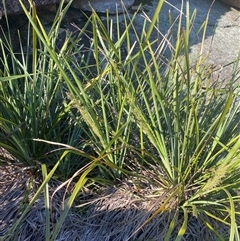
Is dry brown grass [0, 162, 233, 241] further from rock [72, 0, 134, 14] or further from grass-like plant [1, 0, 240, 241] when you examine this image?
rock [72, 0, 134, 14]

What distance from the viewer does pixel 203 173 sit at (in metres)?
1.66

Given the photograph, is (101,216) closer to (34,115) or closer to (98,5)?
(34,115)

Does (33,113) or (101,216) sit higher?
(33,113)

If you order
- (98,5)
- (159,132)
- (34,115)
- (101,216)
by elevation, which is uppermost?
(159,132)

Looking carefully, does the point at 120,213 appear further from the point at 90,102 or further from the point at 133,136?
the point at 90,102

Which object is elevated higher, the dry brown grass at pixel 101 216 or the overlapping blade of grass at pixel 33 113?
the overlapping blade of grass at pixel 33 113

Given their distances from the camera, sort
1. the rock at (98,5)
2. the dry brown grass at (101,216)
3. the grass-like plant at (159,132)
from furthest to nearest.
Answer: the rock at (98,5)
the dry brown grass at (101,216)
the grass-like plant at (159,132)

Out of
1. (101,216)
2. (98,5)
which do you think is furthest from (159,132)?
(98,5)

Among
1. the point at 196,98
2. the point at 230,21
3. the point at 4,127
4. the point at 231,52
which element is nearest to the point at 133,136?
the point at 196,98

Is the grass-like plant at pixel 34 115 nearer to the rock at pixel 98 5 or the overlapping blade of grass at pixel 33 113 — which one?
the overlapping blade of grass at pixel 33 113

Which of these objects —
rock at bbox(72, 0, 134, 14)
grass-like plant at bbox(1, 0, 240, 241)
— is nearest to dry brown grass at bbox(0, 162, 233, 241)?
grass-like plant at bbox(1, 0, 240, 241)

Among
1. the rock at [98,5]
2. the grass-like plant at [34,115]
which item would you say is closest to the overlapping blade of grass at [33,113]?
the grass-like plant at [34,115]

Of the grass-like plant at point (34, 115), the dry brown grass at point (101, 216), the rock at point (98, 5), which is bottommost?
the rock at point (98, 5)

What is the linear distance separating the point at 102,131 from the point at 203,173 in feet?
1.22
